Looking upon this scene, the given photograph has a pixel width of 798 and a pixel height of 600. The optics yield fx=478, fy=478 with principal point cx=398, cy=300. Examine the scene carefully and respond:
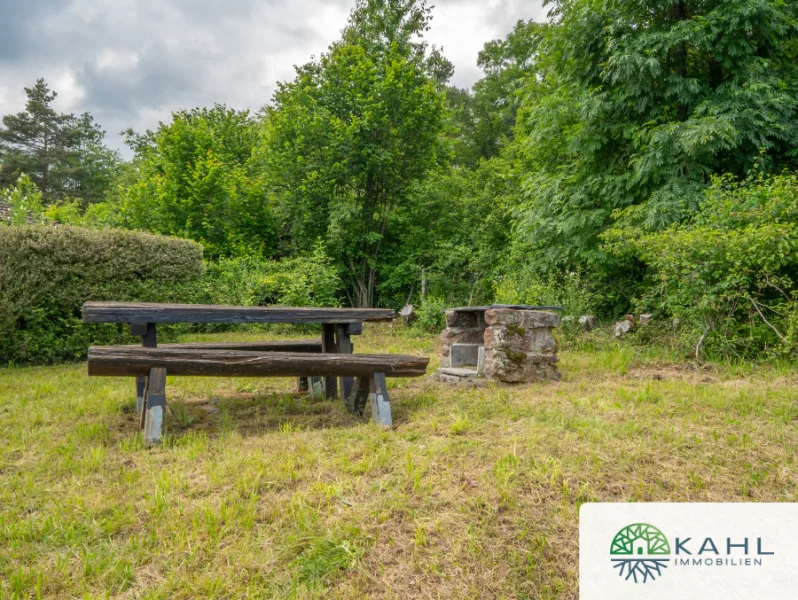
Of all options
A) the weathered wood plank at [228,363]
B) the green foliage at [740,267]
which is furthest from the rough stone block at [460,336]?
the green foliage at [740,267]

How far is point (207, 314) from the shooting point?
3.59 meters

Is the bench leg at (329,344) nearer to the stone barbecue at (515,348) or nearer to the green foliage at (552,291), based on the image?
the stone barbecue at (515,348)

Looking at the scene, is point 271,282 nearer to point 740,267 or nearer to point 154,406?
point 154,406

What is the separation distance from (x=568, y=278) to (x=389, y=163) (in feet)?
19.9

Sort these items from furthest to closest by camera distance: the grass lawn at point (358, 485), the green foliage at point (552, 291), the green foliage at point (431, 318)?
1. the green foliage at point (431, 318)
2. the green foliage at point (552, 291)
3. the grass lawn at point (358, 485)

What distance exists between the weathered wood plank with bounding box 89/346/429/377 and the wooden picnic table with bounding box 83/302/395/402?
0.76 feet

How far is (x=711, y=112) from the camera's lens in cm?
716

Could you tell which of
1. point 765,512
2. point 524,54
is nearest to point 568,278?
point 765,512

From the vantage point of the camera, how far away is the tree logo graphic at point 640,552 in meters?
1.49

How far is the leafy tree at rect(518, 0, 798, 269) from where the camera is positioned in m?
7.13

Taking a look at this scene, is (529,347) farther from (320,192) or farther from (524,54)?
(524,54)

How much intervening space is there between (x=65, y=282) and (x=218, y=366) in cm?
515

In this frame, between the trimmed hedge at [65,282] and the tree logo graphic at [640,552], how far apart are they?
301 inches

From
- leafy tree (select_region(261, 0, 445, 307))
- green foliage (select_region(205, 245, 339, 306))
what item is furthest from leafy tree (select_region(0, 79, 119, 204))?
green foliage (select_region(205, 245, 339, 306))
